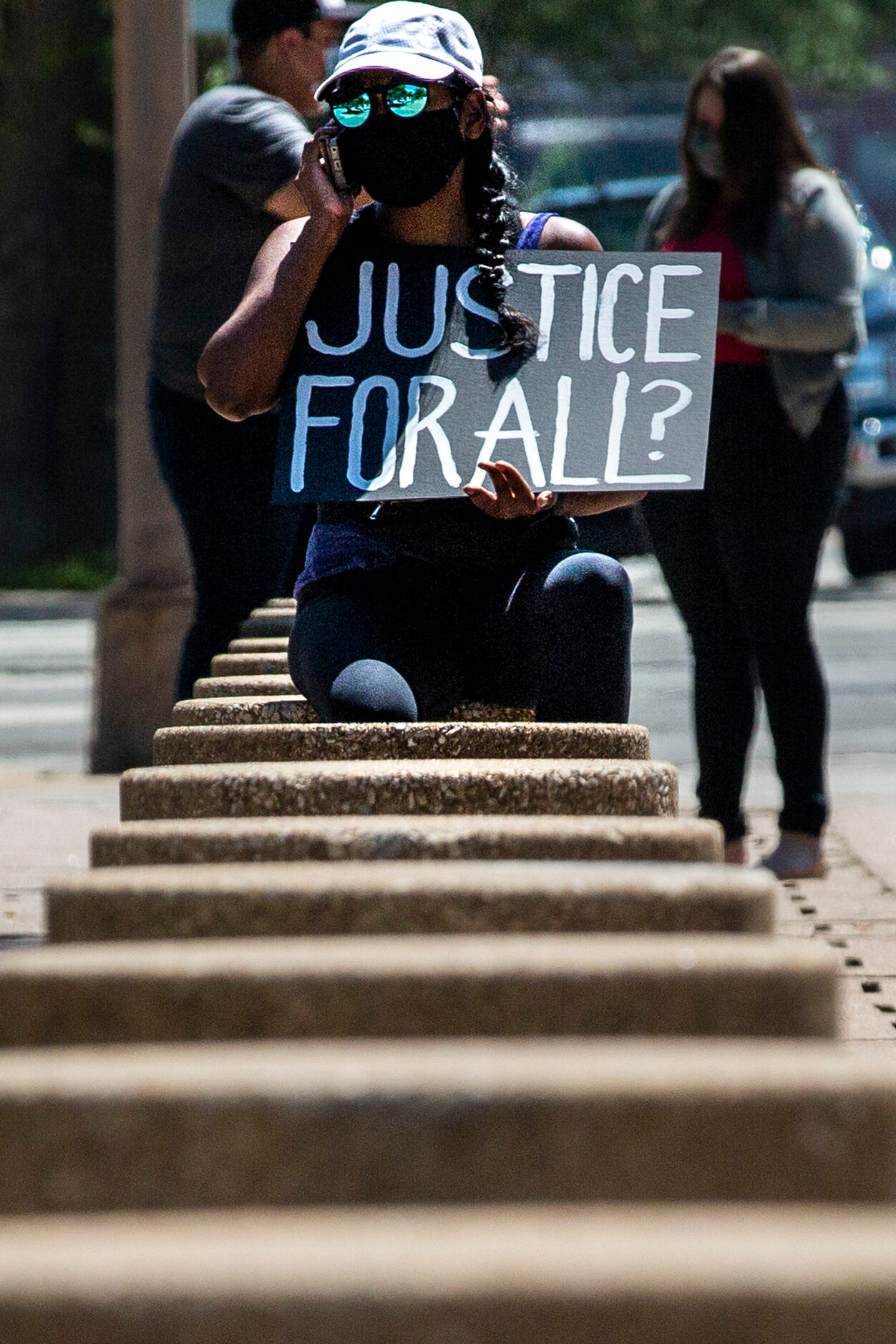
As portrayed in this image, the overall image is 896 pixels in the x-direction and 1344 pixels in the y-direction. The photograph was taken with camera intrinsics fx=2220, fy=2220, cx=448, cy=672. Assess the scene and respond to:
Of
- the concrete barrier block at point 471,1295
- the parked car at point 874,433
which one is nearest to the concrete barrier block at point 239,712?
the concrete barrier block at point 471,1295

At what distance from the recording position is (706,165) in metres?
5.04

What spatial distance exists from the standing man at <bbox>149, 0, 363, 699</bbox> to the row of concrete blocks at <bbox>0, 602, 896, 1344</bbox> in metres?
3.24

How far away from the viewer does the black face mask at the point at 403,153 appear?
9.94 ft

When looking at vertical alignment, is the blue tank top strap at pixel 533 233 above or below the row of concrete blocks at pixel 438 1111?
above

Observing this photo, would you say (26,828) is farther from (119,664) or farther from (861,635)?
(861,635)

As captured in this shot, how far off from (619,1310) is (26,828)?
4832 millimetres

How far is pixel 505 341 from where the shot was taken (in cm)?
294

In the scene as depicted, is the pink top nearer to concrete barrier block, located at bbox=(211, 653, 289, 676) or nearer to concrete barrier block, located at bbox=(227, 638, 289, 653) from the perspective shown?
concrete barrier block, located at bbox=(227, 638, 289, 653)

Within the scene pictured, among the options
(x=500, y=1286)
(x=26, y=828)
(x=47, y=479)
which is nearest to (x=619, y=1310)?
(x=500, y=1286)

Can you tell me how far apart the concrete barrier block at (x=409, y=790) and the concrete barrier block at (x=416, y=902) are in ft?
1.10

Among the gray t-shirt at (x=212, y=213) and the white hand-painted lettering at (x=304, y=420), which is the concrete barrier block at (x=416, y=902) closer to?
the white hand-painted lettering at (x=304, y=420)

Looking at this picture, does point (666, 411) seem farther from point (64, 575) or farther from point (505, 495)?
point (64, 575)

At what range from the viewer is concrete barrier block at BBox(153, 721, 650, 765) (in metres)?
2.27

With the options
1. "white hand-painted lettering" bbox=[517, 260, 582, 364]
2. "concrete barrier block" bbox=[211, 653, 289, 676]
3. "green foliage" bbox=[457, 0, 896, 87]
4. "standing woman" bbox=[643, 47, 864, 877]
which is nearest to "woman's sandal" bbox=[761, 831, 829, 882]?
"standing woman" bbox=[643, 47, 864, 877]
